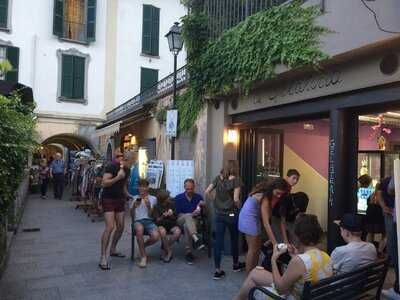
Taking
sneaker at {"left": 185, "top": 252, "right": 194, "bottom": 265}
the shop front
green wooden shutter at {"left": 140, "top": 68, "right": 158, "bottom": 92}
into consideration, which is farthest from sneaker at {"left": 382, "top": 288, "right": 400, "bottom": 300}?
green wooden shutter at {"left": 140, "top": 68, "right": 158, "bottom": 92}

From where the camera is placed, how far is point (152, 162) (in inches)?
417

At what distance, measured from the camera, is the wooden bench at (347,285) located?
10.1 feet

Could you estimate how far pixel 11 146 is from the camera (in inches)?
168

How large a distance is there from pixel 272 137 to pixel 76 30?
1578 centimetres

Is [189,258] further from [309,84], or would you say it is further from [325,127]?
[325,127]

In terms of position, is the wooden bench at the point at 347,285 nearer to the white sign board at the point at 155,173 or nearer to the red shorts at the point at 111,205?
the red shorts at the point at 111,205

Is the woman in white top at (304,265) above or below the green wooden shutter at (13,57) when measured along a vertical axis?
below

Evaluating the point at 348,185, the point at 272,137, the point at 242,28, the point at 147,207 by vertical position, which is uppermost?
the point at 242,28

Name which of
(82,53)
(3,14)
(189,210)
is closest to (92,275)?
(189,210)

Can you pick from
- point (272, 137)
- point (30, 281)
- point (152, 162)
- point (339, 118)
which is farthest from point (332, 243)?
point (152, 162)

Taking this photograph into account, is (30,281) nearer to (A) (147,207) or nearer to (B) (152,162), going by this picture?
(A) (147,207)

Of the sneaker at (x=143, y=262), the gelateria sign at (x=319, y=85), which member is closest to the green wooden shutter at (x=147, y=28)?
the gelateria sign at (x=319, y=85)

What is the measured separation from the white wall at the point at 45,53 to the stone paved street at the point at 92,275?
1297 centimetres

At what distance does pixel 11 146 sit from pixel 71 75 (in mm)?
17162
